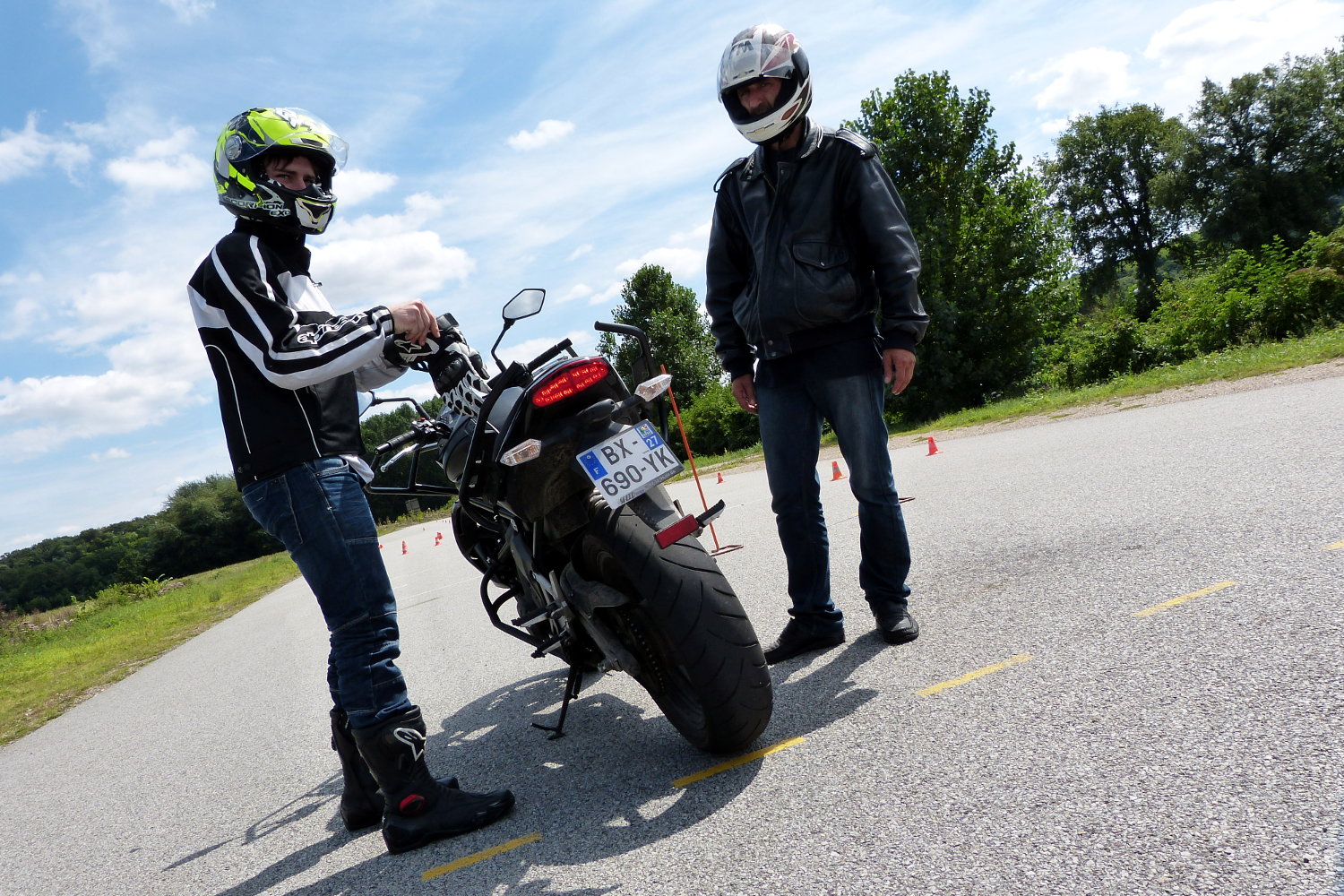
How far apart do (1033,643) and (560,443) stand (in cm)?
179

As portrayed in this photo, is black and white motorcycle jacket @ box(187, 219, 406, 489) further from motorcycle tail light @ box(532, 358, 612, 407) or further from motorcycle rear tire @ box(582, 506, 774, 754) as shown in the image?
motorcycle rear tire @ box(582, 506, 774, 754)

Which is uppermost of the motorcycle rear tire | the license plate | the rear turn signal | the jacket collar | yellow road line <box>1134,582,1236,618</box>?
the jacket collar

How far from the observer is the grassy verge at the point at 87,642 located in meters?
8.65

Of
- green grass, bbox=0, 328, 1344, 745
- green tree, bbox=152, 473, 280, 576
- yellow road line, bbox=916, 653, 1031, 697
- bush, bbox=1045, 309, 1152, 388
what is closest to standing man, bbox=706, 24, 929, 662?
yellow road line, bbox=916, 653, 1031, 697

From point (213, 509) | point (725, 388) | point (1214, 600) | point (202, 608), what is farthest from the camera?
point (213, 509)

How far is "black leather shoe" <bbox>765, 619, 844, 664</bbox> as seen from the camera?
366 cm

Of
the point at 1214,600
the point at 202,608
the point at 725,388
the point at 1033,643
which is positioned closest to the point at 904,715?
the point at 1033,643

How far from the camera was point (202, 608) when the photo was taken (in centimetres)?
1669

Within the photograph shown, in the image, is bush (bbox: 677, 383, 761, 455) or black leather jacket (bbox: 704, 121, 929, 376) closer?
black leather jacket (bbox: 704, 121, 929, 376)

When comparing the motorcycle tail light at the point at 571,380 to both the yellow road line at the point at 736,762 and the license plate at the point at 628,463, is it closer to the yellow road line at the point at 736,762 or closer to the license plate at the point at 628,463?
the license plate at the point at 628,463

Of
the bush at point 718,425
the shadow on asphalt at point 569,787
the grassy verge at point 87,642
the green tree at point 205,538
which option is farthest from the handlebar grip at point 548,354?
the green tree at point 205,538

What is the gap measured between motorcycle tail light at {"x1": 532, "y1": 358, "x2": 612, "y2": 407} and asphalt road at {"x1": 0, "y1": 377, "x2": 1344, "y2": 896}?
1228mm

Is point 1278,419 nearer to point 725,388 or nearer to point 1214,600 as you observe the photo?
point 1214,600

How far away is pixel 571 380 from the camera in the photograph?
2.72 meters
